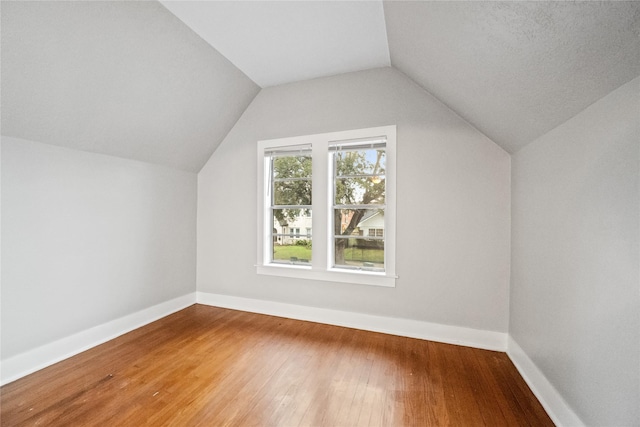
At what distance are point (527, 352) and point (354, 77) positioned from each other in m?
3.05

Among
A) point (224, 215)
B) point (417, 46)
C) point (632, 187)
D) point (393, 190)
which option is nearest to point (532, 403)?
point (632, 187)

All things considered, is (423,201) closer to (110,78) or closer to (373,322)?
(373,322)

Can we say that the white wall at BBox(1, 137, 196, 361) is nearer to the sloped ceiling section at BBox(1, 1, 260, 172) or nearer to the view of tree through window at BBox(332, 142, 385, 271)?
the sloped ceiling section at BBox(1, 1, 260, 172)

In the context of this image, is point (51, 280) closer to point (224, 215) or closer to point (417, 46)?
→ point (224, 215)

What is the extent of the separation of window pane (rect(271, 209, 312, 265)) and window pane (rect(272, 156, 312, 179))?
47 cm

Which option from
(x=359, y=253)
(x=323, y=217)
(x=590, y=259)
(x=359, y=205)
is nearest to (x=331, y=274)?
(x=359, y=253)

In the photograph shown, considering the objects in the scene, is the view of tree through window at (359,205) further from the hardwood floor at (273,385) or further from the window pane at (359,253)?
the hardwood floor at (273,385)

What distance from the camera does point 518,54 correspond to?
1.30 m

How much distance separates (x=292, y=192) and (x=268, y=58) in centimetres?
153

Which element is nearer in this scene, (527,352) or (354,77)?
(527,352)

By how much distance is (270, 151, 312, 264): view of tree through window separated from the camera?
131 inches

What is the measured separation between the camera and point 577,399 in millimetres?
1391

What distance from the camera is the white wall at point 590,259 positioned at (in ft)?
3.52

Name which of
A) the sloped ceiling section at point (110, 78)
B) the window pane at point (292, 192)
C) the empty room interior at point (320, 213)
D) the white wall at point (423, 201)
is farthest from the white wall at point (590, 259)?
the sloped ceiling section at point (110, 78)
